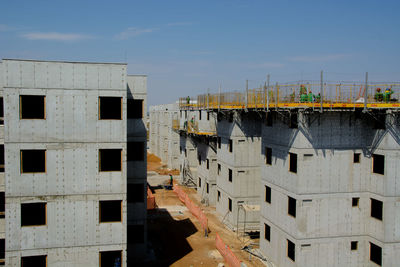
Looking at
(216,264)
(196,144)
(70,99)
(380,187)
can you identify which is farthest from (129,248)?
(196,144)

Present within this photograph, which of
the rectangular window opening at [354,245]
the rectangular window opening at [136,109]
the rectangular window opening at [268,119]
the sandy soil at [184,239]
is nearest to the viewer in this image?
the rectangular window opening at [354,245]

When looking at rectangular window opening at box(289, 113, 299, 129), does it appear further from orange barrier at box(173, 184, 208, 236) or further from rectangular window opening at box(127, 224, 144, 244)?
orange barrier at box(173, 184, 208, 236)

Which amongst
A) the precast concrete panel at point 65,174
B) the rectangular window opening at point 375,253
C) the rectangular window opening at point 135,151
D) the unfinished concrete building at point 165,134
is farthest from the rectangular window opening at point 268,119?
the unfinished concrete building at point 165,134

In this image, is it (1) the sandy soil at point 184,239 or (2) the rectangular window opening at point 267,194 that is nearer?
(2) the rectangular window opening at point 267,194

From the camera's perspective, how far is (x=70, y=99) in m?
21.9

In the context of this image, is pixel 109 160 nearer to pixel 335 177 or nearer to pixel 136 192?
pixel 136 192

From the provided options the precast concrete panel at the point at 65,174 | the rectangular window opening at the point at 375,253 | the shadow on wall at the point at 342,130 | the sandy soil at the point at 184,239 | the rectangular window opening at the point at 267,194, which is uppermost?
the shadow on wall at the point at 342,130

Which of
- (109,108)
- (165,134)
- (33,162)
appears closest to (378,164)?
(109,108)

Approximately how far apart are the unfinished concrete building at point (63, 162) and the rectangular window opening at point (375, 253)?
16.2 metres

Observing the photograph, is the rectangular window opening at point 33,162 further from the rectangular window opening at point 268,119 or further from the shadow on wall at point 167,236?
the rectangular window opening at point 268,119

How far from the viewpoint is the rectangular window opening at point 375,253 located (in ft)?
78.3

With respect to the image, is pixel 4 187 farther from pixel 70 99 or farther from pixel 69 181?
pixel 70 99

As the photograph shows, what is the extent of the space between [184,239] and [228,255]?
6.70 metres

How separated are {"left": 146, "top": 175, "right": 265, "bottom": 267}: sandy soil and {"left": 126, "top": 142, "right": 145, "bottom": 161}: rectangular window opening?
25.9 ft
